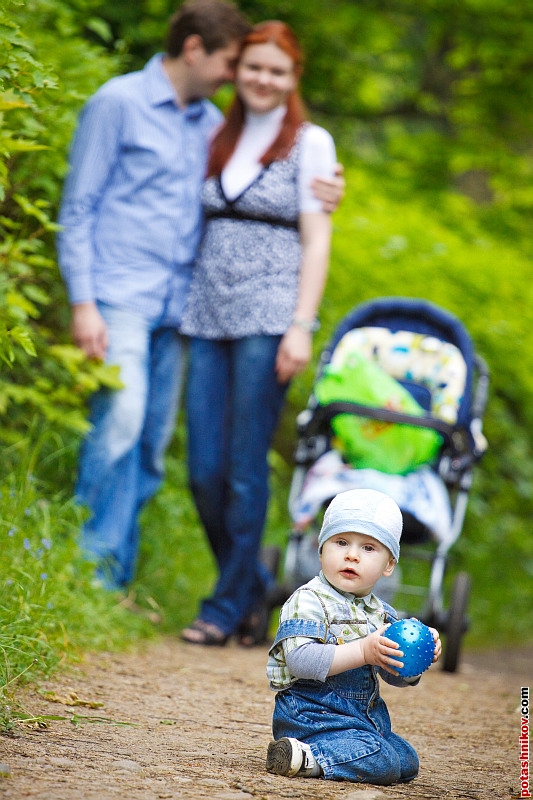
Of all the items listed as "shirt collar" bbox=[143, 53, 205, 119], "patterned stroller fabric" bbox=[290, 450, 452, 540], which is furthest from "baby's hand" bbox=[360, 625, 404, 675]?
"shirt collar" bbox=[143, 53, 205, 119]

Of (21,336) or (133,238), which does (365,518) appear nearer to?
(21,336)

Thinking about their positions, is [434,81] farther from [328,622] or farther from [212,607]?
[328,622]

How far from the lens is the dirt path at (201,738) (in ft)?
7.53

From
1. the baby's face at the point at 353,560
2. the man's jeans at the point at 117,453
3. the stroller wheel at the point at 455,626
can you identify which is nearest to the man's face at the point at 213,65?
the man's jeans at the point at 117,453

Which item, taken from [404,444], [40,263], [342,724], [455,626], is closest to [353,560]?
[342,724]

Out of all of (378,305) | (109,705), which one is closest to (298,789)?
(109,705)

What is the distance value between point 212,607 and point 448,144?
19.7 feet

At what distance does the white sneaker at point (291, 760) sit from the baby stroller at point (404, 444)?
2111mm

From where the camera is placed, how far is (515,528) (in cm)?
831

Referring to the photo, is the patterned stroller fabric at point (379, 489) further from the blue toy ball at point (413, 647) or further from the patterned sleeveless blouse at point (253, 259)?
the blue toy ball at point (413, 647)

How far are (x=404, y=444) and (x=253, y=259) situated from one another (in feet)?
3.45

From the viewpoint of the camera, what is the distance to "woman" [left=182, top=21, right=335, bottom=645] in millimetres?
4402

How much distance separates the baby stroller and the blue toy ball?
7.00ft

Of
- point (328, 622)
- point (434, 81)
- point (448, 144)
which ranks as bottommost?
point (328, 622)
